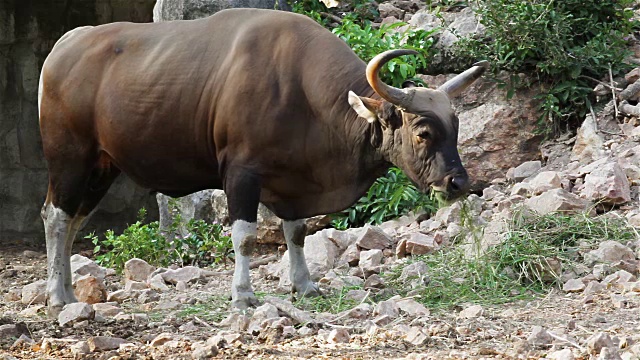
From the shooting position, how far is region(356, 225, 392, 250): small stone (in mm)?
8367

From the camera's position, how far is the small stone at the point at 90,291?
7.46 metres

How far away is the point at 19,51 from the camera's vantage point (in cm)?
1359

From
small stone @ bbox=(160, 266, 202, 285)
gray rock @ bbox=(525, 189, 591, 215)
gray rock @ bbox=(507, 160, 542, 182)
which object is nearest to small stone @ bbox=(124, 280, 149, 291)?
small stone @ bbox=(160, 266, 202, 285)

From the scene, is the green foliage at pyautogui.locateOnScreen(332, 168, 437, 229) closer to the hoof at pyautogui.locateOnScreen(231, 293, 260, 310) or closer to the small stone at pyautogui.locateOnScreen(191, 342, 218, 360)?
the hoof at pyautogui.locateOnScreen(231, 293, 260, 310)

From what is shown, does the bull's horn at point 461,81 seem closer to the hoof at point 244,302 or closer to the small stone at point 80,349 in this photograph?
the hoof at point 244,302

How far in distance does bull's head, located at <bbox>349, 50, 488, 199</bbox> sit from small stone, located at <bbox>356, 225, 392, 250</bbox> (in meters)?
1.84

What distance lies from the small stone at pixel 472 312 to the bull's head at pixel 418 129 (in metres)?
0.69

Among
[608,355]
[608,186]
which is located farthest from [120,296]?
[608,355]

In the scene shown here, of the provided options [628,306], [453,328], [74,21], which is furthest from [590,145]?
[74,21]

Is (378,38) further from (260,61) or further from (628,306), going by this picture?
(628,306)

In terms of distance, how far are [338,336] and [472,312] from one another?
989 mm

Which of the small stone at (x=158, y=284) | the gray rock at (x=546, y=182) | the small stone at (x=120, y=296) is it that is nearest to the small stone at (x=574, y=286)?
the gray rock at (x=546, y=182)

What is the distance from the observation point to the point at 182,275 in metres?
8.34

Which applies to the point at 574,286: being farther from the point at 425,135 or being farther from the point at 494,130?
the point at 494,130
